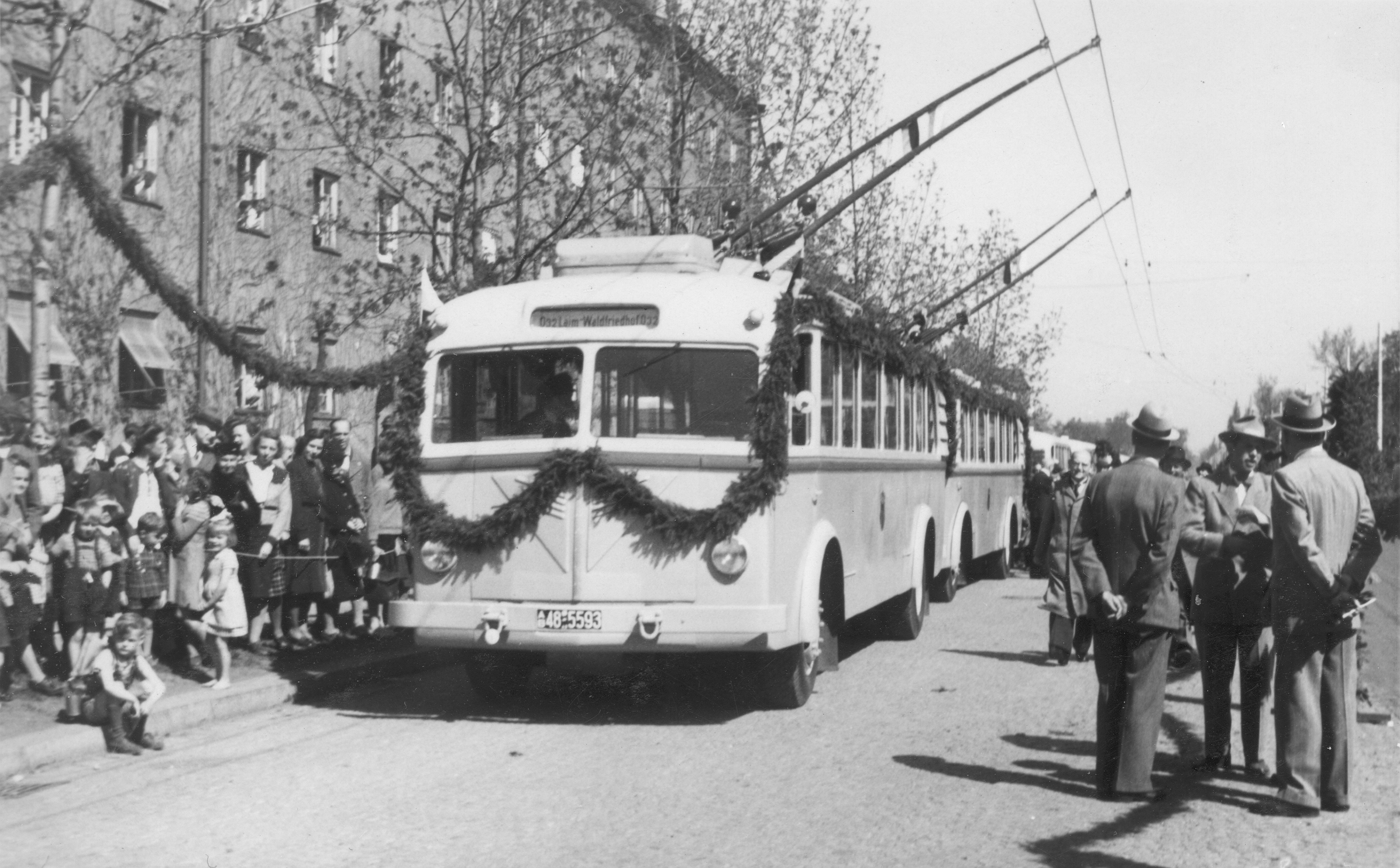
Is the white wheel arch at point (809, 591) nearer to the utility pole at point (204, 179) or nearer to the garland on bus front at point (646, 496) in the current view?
the garland on bus front at point (646, 496)

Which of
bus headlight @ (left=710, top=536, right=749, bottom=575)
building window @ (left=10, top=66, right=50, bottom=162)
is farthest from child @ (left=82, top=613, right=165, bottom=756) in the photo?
building window @ (left=10, top=66, right=50, bottom=162)

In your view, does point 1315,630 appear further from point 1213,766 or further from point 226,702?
point 226,702

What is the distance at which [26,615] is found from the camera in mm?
9977

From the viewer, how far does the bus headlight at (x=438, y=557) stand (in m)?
10.8

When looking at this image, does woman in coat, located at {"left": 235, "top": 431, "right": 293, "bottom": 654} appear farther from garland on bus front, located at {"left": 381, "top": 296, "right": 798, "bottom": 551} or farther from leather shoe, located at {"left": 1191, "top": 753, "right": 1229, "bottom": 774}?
leather shoe, located at {"left": 1191, "top": 753, "right": 1229, "bottom": 774}

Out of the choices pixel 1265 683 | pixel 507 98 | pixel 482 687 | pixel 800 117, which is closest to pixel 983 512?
pixel 800 117

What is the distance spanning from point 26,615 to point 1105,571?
6.37 meters

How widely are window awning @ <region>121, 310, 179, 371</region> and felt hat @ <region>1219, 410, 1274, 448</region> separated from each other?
1872 cm

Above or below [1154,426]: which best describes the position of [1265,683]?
below

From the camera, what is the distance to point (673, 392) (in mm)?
10789

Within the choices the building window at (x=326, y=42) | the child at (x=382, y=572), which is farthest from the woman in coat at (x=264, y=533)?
the building window at (x=326, y=42)

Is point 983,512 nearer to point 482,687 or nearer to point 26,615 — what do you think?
point 482,687

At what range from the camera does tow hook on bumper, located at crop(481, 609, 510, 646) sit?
34.3 feet

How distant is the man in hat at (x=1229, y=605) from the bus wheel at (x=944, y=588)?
11282mm
